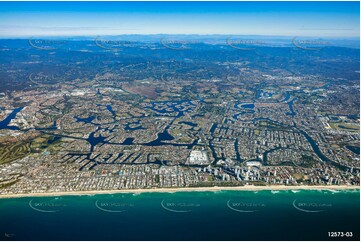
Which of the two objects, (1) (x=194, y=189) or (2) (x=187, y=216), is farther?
(1) (x=194, y=189)

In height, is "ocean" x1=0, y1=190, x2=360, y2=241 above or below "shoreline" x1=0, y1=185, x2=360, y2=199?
below

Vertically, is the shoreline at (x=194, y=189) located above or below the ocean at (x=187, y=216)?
above

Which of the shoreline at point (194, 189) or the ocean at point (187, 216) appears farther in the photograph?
the shoreline at point (194, 189)

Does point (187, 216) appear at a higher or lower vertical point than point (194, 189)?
lower

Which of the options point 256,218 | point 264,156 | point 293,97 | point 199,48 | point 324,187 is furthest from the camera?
point 199,48

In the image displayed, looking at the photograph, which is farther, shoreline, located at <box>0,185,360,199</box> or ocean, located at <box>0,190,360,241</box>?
shoreline, located at <box>0,185,360,199</box>

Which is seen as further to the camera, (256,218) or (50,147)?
(50,147)

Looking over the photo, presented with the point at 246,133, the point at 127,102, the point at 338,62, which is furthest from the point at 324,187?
the point at 338,62

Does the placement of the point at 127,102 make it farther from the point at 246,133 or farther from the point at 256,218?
the point at 256,218
